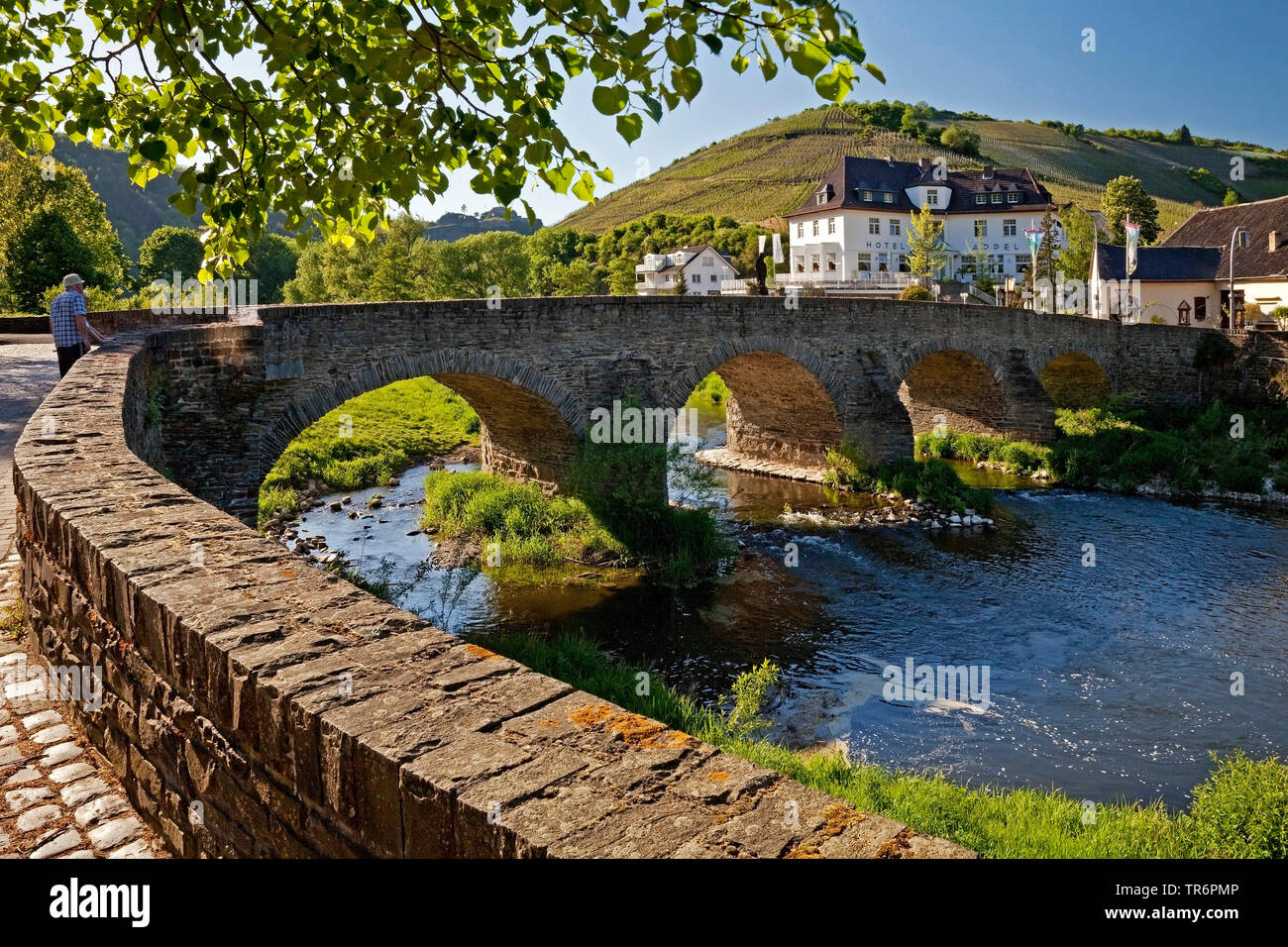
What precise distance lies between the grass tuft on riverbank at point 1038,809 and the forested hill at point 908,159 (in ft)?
284

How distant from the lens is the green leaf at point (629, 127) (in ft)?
16.6

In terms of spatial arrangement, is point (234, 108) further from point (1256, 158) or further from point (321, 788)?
point (1256, 158)

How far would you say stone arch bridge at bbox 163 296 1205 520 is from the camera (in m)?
14.1

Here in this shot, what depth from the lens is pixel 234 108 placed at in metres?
6.55

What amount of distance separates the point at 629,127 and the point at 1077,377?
31337 millimetres

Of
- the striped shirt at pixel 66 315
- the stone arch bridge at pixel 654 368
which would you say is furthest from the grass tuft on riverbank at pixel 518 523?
the striped shirt at pixel 66 315

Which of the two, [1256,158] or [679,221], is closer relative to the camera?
[679,221]

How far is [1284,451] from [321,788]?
2934cm

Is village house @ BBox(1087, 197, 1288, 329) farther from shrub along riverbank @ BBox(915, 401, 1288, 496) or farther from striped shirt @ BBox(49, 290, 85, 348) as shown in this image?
striped shirt @ BBox(49, 290, 85, 348)

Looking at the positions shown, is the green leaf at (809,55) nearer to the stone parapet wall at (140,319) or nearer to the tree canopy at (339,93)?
the tree canopy at (339,93)

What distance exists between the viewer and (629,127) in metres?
5.07

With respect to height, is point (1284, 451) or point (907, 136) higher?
point (907, 136)

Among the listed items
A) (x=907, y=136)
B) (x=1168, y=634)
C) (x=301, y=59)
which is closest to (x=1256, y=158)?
(x=907, y=136)
